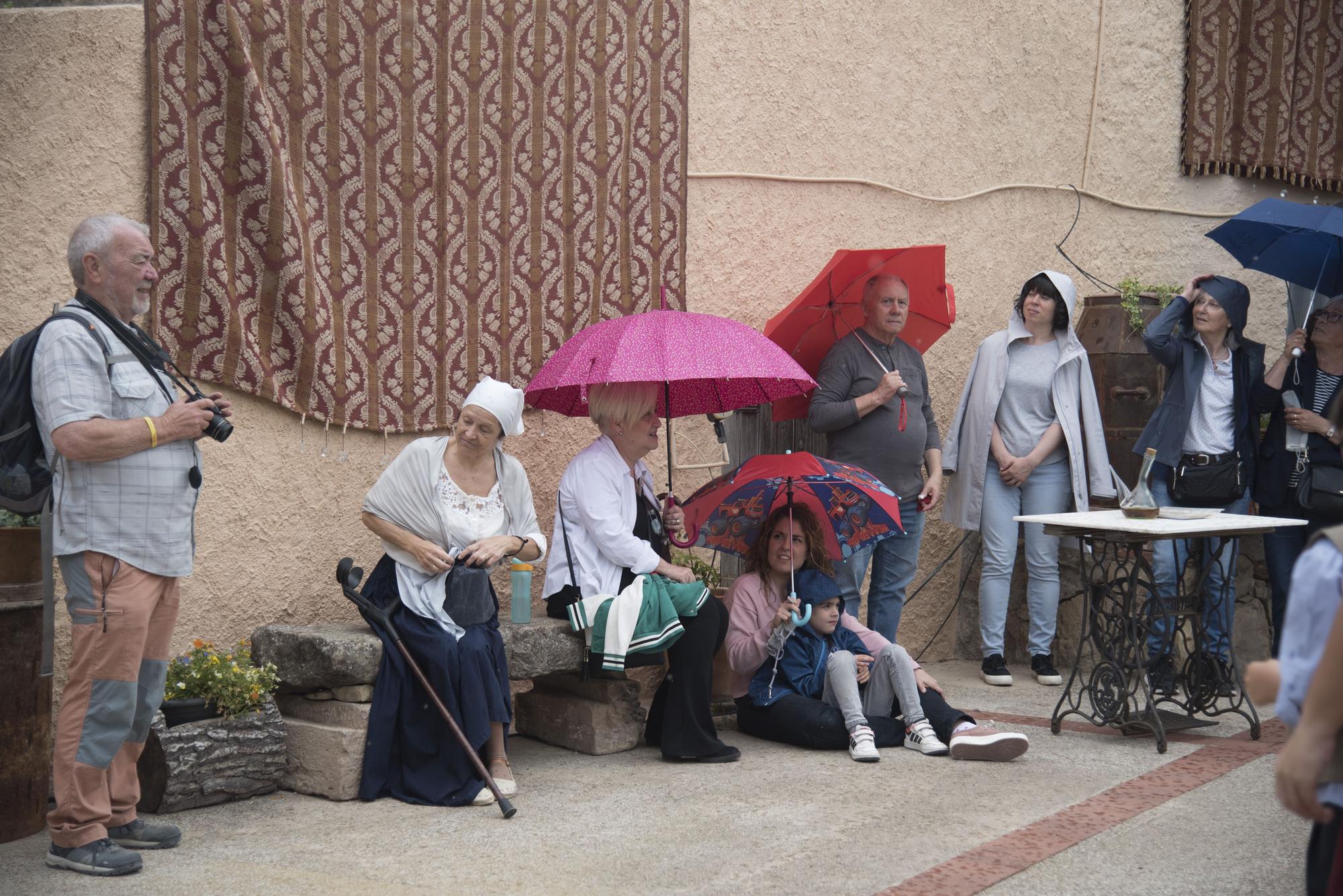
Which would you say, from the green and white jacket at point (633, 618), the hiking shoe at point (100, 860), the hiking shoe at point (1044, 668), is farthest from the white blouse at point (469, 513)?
the hiking shoe at point (1044, 668)

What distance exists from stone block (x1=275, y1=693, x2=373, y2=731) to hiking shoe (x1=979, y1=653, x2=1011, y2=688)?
135 inches

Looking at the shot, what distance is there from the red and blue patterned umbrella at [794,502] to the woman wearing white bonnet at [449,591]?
32.7 inches

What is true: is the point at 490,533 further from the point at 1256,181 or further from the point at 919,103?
the point at 1256,181

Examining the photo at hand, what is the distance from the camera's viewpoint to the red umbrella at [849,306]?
6359 millimetres

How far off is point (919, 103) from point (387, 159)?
11.0 ft

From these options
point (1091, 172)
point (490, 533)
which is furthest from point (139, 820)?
point (1091, 172)

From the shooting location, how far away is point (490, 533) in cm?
506

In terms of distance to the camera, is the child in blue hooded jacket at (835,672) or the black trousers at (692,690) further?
the child in blue hooded jacket at (835,672)

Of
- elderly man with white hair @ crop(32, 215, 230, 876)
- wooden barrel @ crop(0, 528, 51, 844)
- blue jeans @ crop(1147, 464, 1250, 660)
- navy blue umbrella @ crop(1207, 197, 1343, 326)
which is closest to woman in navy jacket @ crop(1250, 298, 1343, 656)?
blue jeans @ crop(1147, 464, 1250, 660)

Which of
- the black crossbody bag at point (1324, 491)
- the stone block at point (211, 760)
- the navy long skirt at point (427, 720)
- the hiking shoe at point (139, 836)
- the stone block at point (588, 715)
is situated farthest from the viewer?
the black crossbody bag at point (1324, 491)

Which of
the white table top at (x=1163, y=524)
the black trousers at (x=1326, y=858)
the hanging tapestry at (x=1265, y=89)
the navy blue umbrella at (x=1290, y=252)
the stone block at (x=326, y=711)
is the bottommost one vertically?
the stone block at (x=326, y=711)

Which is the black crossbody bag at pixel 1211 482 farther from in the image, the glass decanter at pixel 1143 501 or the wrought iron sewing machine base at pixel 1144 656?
the glass decanter at pixel 1143 501

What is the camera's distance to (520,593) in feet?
17.2

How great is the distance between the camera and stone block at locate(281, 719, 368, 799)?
4715 mm
